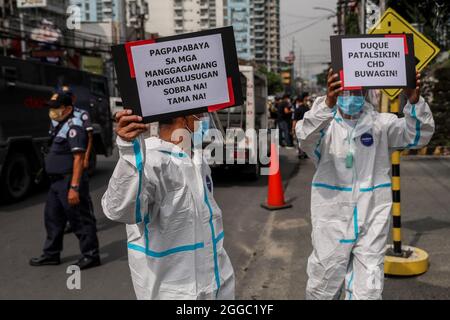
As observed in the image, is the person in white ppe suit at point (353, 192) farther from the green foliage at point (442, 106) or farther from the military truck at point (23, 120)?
the green foliage at point (442, 106)

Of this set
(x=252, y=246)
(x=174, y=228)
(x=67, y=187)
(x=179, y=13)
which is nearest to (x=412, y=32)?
(x=252, y=246)

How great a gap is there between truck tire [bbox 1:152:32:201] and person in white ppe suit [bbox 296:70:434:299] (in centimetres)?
676

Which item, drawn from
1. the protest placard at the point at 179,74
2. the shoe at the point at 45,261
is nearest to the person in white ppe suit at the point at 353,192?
the protest placard at the point at 179,74

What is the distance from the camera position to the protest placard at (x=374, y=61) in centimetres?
317

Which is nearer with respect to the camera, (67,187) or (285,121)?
(67,187)

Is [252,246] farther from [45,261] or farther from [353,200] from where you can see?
[353,200]

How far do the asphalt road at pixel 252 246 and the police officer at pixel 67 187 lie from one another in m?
0.23

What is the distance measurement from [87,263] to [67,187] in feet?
2.60

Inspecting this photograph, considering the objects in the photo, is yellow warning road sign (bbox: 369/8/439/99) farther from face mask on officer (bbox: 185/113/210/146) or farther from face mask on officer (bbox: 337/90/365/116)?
face mask on officer (bbox: 185/113/210/146)

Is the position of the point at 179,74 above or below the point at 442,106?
above

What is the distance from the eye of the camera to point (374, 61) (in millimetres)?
3287

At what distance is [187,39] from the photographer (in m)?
2.29

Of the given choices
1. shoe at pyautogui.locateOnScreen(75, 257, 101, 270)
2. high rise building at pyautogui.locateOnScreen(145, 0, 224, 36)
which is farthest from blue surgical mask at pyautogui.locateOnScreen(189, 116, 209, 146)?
Result: high rise building at pyautogui.locateOnScreen(145, 0, 224, 36)

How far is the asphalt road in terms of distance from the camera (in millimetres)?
4680
